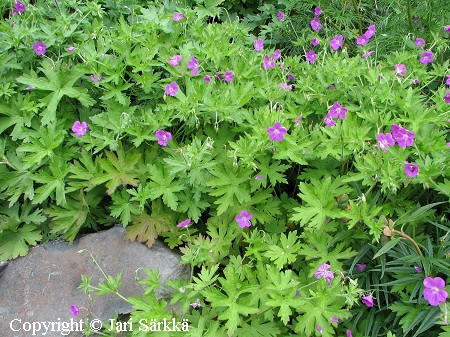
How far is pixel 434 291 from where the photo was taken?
1.95 metres

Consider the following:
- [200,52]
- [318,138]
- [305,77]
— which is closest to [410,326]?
[318,138]

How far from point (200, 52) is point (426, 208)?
1.67 meters

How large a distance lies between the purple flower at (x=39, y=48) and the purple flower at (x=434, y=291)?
8.56 ft

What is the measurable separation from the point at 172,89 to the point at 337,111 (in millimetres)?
1021

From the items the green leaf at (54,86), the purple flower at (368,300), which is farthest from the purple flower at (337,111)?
the green leaf at (54,86)

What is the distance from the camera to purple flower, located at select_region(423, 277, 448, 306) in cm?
192

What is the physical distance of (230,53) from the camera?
2.89 metres

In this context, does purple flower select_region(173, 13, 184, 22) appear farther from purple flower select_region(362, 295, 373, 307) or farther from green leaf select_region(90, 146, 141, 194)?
purple flower select_region(362, 295, 373, 307)

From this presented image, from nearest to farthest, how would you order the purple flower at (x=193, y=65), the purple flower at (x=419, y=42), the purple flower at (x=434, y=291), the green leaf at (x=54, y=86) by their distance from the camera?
the purple flower at (x=434, y=291) → the green leaf at (x=54, y=86) → the purple flower at (x=193, y=65) → the purple flower at (x=419, y=42)

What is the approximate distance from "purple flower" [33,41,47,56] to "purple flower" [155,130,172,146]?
0.99 meters

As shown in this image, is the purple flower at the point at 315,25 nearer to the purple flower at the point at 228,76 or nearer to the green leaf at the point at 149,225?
the purple flower at the point at 228,76

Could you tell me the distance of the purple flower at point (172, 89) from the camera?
267 centimetres

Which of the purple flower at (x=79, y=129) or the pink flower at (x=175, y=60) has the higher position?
the pink flower at (x=175, y=60)

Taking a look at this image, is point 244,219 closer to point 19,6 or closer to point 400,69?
point 400,69
